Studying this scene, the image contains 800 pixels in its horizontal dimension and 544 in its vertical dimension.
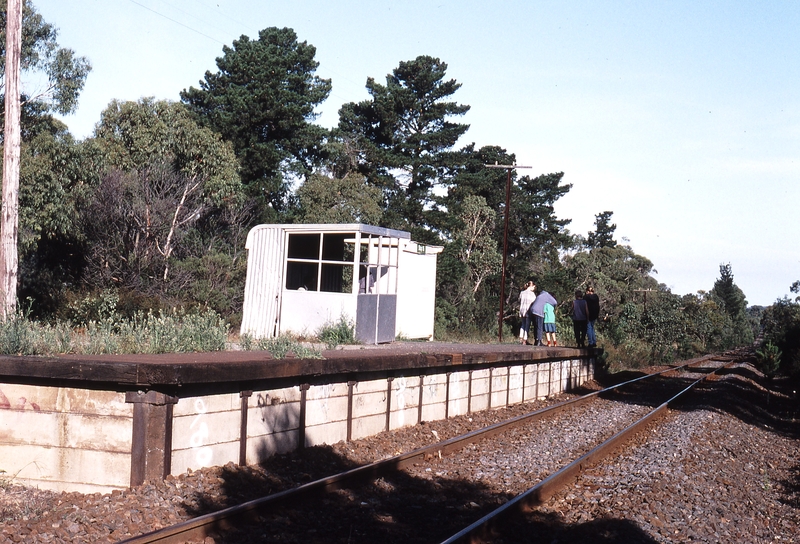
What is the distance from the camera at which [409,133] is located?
5128 centimetres

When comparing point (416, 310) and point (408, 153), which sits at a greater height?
point (408, 153)

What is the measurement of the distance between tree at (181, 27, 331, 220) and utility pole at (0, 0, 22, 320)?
26424 millimetres

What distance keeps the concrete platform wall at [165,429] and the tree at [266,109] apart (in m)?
33.5

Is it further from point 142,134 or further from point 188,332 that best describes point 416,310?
point 142,134

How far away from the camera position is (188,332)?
10.4 metres

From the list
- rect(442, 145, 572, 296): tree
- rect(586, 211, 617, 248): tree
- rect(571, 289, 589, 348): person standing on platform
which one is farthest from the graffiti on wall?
rect(586, 211, 617, 248): tree

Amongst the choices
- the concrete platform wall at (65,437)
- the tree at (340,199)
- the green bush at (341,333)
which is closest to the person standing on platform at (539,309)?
the green bush at (341,333)

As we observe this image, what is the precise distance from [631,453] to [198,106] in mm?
39118

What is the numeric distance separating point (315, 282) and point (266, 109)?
2695cm

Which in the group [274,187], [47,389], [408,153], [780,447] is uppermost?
[408,153]

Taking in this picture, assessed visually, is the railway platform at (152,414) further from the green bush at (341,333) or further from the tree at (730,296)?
the tree at (730,296)

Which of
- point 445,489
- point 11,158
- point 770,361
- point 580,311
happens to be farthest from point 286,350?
point 770,361

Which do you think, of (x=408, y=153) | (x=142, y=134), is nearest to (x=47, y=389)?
(x=142, y=134)

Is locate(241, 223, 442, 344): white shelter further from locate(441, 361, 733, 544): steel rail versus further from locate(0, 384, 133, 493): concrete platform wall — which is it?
locate(0, 384, 133, 493): concrete platform wall
